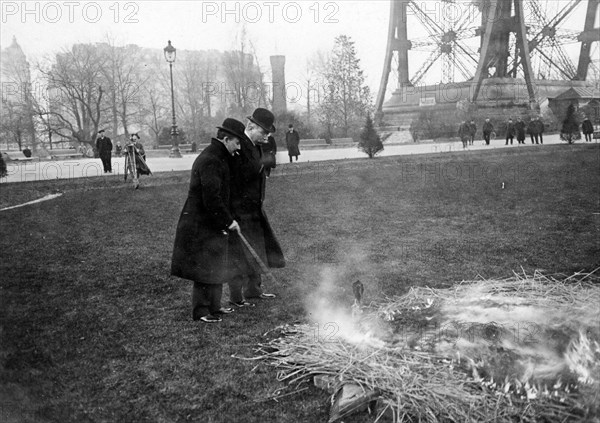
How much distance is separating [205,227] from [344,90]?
39.6m

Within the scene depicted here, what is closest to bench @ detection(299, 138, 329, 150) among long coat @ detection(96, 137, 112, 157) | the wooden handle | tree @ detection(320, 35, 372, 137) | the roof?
tree @ detection(320, 35, 372, 137)

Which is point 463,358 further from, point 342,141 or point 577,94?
point 577,94

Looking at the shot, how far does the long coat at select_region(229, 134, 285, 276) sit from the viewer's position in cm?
494

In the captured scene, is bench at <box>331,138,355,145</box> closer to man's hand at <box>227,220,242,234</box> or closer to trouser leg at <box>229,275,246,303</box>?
trouser leg at <box>229,275,246,303</box>

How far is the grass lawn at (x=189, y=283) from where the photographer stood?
11.0 feet

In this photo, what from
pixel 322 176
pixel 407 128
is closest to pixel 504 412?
pixel 322 176

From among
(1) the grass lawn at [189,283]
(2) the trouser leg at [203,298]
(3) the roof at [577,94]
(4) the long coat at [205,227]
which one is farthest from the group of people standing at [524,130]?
(2) the trouser leg at [203,298]

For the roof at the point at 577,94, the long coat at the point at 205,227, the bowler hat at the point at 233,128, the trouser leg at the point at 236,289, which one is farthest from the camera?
the roof at the point at 577,94

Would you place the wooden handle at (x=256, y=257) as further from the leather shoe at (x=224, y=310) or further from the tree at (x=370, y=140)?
the tree at (x=370, y=140)

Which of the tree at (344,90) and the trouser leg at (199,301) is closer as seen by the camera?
the trouser leg at (199,301)

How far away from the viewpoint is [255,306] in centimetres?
505

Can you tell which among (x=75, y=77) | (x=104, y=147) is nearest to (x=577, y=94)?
(x=104, y=147)

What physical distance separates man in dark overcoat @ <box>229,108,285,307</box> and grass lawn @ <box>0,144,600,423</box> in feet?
1.06

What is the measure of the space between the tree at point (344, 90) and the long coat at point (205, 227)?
38.4 meters
